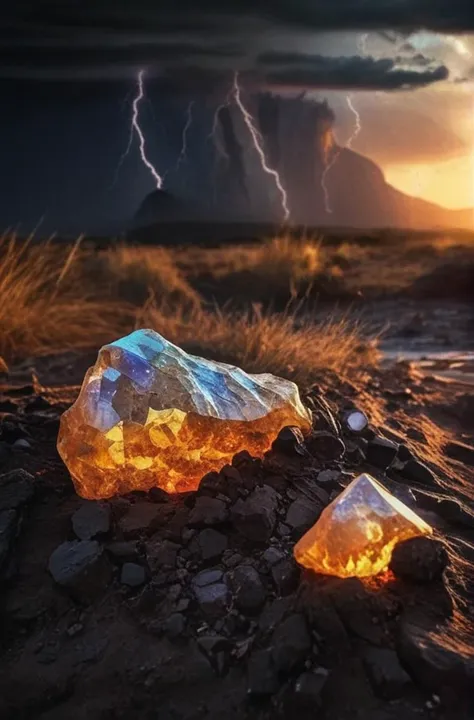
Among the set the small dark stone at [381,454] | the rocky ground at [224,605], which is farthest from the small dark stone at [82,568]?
the small dark stone at [381,454]

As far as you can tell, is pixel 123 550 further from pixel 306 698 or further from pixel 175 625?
pixel 306 698

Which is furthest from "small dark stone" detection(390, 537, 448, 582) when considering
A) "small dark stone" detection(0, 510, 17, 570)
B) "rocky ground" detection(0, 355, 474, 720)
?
"small dark stone" detection(0, 510, 17, 570)

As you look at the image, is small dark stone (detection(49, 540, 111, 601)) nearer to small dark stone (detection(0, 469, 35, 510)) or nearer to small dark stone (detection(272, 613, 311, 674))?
small dark stone (detection(0, 469, 35, 510))

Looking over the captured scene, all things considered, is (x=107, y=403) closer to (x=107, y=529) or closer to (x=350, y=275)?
(x=107, y=529)

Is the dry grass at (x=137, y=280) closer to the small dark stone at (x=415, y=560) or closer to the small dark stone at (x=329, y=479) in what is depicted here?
the small dark stone at (x=329, y=479)

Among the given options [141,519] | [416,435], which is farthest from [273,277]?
[141,519]
